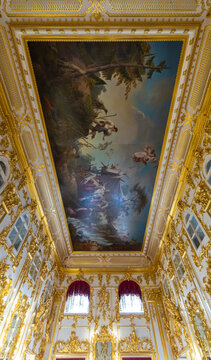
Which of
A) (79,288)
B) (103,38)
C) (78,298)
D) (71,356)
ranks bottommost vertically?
(71,356)

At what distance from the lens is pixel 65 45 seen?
628 cm

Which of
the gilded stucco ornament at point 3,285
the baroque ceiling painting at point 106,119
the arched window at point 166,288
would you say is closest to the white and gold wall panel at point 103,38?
the baroque ceiling painting at point 106,119

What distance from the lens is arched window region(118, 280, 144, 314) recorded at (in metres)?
11.5

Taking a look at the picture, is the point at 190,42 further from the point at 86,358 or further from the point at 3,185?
the point at 86,358

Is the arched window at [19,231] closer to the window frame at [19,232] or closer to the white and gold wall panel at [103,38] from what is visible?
the window frame at [19,232]

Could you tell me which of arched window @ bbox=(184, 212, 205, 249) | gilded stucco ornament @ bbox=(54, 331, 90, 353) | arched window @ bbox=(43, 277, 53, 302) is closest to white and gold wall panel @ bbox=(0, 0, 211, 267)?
arched window @ bbox=(184, 212, 205, 249)

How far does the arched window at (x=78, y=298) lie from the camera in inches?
449

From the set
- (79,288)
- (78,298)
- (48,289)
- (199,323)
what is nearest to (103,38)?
(199,323)

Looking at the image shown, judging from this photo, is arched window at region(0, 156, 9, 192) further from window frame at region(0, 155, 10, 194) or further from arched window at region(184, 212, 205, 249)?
arched window at region(184, 212, 205, 249)

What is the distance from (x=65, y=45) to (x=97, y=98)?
1949mm

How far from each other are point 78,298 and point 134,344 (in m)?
3.91

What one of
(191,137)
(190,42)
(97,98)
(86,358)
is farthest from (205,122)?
(86,358)

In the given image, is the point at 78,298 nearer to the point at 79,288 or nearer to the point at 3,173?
the point at 79,288

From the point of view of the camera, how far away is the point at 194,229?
303 inches
